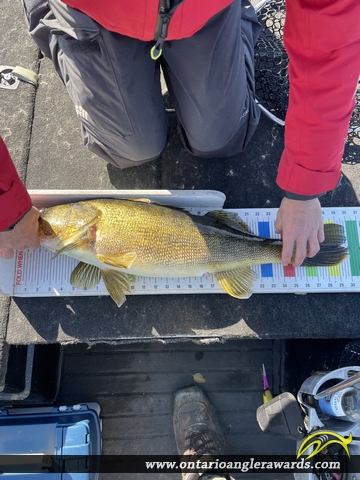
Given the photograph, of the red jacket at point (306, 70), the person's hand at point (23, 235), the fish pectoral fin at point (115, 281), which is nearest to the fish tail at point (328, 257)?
the red jacket at point (306, 70)

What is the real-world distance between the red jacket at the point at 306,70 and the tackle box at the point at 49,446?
5.43ft

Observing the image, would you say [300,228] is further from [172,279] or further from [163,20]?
[163,20]

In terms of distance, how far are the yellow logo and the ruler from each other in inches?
36.3

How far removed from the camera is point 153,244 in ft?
7.52

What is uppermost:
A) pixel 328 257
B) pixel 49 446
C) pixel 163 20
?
pixel 163 20

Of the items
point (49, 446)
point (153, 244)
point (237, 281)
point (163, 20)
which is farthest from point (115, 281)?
point (163, 20)

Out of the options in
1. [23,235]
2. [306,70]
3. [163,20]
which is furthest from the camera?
[23,235]

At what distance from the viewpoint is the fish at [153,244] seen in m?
2.29

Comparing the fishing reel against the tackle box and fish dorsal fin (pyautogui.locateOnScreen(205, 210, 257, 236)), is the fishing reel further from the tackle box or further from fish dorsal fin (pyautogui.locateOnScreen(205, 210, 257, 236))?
the tackle box

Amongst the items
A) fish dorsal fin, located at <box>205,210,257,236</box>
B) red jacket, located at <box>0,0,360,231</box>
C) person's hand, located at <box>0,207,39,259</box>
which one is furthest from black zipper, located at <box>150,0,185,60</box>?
person's hand, located at <box>0,207,39,259</box>

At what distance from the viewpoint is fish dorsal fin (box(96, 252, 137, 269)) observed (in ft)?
7.48

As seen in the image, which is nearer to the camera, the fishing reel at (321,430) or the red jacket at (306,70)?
the red jacket at (306,70)

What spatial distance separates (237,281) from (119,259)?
0.79 metres

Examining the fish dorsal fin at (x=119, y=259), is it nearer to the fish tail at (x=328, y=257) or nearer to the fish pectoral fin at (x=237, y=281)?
the fish pectoral fin at (x=237, y=281)
